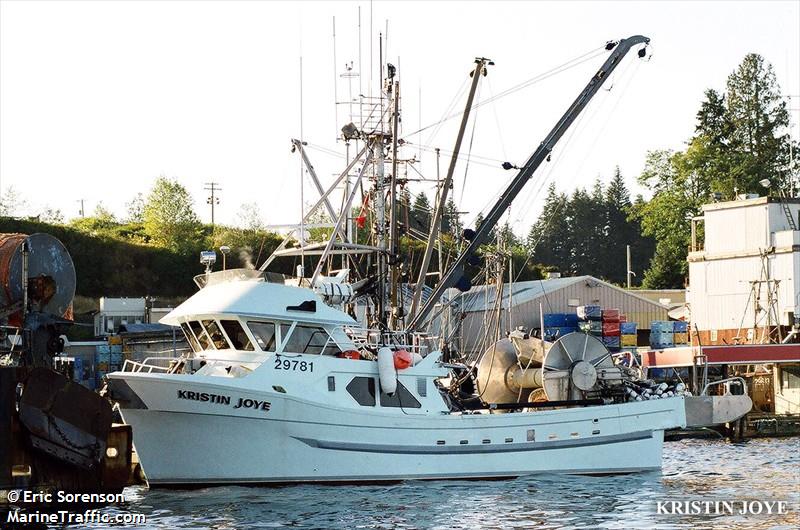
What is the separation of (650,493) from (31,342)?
1435cm

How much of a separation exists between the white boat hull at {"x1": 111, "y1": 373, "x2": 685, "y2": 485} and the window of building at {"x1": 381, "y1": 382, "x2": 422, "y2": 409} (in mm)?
335

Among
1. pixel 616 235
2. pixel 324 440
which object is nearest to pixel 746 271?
pixel 324 440

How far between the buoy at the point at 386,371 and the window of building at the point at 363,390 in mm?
316

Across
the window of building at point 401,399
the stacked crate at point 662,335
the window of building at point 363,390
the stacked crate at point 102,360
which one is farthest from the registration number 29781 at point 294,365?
the stacked crate at point 662,335

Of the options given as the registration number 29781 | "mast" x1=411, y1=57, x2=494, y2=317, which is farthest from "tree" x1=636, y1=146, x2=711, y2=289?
the registration number 29781

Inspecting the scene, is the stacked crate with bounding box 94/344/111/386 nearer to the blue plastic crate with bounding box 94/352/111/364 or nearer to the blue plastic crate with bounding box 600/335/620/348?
the blue plastic crate with bounding box 94/352/111/364

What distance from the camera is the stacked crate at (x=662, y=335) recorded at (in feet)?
189

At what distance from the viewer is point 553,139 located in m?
34.9

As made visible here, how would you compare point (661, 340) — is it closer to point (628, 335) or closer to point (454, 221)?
point (628, 335)

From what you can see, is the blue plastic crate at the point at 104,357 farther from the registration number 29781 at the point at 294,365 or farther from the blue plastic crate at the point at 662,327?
the registration number 29781 at the point at 294,365

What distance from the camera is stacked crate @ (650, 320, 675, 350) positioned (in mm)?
57625

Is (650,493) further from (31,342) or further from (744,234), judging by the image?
(744,234)

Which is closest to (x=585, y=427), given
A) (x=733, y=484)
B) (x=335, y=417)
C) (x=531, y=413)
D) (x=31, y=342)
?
(x=531, y=413)

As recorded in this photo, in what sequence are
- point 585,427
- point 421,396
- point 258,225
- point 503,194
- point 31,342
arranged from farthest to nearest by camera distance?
point 258,225 → point 503,194 → point 585,427 → point 421,396 → point 31,342
